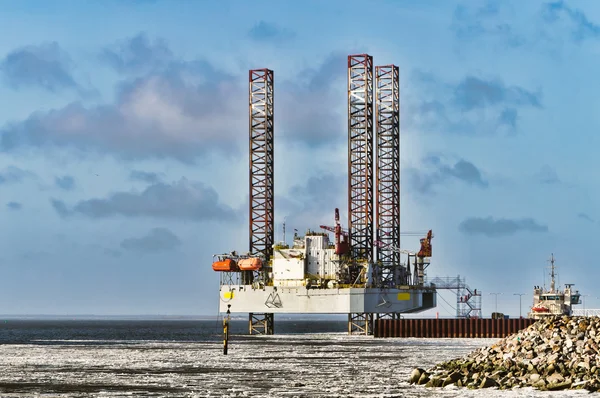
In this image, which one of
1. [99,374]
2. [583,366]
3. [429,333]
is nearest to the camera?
[583,366]

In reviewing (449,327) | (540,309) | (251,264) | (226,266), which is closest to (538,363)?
(449,327)

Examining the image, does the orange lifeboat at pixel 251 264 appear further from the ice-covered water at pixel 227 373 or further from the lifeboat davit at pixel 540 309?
the ice-covered water at pixel 227 373

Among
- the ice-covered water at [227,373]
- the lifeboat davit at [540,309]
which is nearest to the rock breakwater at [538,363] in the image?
the ice-covered water at [227,373]

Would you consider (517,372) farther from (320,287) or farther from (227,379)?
(320,287)

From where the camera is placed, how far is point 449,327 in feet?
286

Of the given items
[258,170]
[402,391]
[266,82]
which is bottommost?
[402,391]

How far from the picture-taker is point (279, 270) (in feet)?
317

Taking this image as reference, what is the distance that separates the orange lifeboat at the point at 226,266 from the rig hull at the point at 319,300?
164 cm

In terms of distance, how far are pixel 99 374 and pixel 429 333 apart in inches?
1937

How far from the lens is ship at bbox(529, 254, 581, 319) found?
3871 inches

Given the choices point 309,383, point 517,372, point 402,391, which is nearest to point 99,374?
point 309,383

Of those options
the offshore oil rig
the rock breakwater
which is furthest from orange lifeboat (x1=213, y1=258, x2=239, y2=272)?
the rock breakwater

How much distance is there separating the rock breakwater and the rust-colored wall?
1791 inches

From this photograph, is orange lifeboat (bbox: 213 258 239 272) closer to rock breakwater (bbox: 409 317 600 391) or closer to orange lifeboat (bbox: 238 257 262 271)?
orange lifeboat (bbox: 238 257 262 271)
